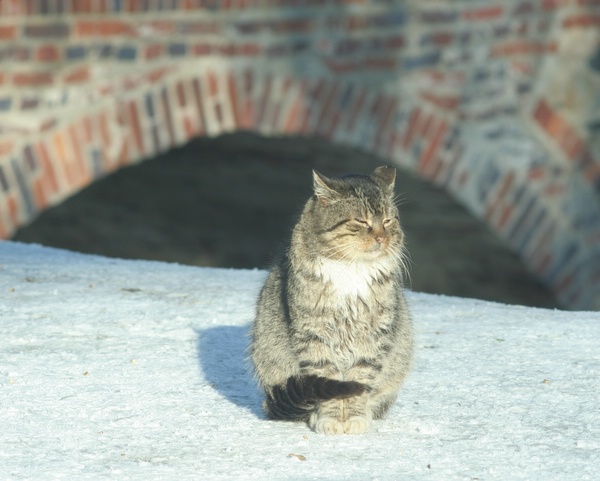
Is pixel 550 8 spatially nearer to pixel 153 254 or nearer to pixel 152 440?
pixel 153 254

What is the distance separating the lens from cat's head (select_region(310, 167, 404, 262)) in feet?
11.3

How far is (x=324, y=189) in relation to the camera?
3.51m

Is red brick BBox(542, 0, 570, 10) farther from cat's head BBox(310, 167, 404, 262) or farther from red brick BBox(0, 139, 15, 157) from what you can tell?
cat's head BBox(310, 167, 404, 262)

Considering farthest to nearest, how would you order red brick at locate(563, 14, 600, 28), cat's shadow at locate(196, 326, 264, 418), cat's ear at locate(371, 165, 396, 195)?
red brick at locate(563, 14, 600, 28) → cat's shadow at locate(196, 326, 264, 418) → cat's ear at locate(371, 165, 396, 195)

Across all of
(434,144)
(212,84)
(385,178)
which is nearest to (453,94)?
(434,144)

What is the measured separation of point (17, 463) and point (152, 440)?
0.41m

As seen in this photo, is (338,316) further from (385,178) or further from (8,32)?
(8,32)

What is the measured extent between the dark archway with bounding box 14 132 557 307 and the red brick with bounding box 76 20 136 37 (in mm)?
2030

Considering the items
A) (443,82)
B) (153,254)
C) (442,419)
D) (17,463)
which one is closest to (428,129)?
(443,82)

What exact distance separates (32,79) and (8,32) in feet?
1.00

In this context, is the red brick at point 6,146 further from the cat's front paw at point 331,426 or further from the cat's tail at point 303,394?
the cat's front paw at point 331,426

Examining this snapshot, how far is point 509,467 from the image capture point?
10.2 ft

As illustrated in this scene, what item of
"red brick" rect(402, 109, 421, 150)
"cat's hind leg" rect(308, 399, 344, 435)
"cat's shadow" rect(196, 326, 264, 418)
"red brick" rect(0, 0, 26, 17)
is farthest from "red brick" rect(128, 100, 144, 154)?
"cat's hind leg" rect(308, 399, 344, 435)

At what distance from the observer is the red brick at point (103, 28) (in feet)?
22.8
